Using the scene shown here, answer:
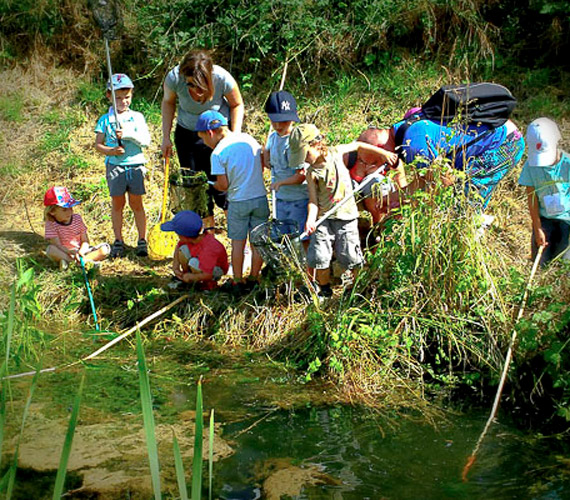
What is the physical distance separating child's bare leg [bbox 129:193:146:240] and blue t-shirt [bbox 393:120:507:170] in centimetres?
267

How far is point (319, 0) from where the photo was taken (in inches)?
384

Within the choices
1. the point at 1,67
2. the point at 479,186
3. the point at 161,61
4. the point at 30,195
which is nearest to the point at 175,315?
the point at 479,186

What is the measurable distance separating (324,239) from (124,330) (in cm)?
183

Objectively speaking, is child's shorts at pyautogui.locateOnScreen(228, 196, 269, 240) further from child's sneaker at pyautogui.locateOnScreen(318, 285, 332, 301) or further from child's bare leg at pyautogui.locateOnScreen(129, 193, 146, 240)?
child's bare leg at pyautogui.locateOnScreen(129, 193, 146, 240)

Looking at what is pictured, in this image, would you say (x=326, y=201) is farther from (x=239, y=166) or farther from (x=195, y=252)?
(x=195, y=252)

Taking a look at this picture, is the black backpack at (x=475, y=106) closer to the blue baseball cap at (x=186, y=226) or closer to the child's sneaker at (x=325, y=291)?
the child's sneaker at (x=325, y=291)

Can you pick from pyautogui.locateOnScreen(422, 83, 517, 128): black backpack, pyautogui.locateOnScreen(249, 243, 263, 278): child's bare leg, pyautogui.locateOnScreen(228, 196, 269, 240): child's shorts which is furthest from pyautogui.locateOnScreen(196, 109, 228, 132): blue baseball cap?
pyautogui.locateOnScreen(422, 83, 517, 128): black backpack

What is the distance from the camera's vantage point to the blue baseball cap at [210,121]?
5824 mm

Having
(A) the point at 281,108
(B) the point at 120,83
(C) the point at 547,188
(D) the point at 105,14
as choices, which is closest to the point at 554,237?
(C) the point at 547,188

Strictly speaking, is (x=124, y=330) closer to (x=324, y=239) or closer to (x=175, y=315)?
(x=175, y=315)

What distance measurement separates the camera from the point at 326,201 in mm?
5586

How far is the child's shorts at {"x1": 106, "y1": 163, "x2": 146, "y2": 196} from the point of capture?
7102 millimetres

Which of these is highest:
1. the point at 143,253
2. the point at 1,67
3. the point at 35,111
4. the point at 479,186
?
the point at 1,67

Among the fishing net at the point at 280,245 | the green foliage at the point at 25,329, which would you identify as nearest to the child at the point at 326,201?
the fishing net at the point at 280,245
